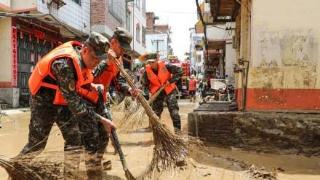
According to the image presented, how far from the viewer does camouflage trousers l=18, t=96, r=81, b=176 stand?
405cm

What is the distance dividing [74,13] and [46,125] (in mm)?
14557

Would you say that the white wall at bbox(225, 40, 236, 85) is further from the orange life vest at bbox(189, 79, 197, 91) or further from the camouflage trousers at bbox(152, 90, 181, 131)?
the camouflage trousers at bbox(152, 90, 181, 131)

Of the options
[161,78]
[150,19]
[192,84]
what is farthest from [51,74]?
[150,19]

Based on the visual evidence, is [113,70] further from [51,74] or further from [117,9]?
[117,9]

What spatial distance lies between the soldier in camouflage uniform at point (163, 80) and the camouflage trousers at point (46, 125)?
3211 millimetres

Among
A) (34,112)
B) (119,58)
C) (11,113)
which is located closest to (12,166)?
(34,112)

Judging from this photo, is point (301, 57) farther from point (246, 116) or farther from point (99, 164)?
point (99, 164)

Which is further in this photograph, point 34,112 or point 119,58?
point 119,58

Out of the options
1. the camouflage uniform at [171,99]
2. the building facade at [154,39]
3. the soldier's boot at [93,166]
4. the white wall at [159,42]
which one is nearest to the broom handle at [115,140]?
the soldier's boot at [93,166]

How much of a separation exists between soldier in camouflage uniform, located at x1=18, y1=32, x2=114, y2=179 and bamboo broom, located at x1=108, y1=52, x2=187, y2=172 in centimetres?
46

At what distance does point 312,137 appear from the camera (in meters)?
6.38

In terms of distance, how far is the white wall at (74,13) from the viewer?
16.4m

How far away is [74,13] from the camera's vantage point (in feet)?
59.6

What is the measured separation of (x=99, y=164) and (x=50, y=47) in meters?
14.7
